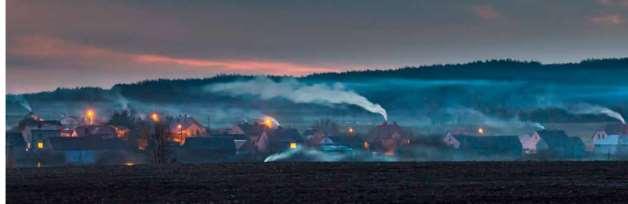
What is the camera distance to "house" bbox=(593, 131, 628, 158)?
9862 cm

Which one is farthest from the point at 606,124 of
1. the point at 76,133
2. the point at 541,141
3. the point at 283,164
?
the point at 283,164

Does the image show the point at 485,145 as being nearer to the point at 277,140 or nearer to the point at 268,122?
the point at 277,140

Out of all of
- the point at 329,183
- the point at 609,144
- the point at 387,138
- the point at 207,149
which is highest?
the point at 329,183

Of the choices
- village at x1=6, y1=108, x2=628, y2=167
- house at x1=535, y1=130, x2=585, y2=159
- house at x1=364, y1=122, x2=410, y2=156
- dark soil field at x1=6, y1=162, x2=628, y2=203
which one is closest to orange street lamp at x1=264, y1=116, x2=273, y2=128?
village at x1=6, y1=108, x2=628, y2=167

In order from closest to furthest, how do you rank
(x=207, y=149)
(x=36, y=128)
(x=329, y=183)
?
(x=329, y=183) → (x=207, y=149) → (x=36, y=128)

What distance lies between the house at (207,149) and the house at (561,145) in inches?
828

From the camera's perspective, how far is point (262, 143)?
358 feet

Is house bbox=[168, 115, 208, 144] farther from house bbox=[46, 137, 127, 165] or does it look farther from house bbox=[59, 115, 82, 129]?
house bbox=[59, 115, 82, 129]

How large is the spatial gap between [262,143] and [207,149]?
27.0 feet

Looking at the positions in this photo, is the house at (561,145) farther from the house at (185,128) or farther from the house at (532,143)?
the house at (185,128)

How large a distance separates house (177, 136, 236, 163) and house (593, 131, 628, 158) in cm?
2420

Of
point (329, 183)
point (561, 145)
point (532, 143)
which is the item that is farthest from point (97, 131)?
point (329, 183)

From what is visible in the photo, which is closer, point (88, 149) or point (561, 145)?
point (88, 149)

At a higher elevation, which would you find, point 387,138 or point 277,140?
point 387,138
